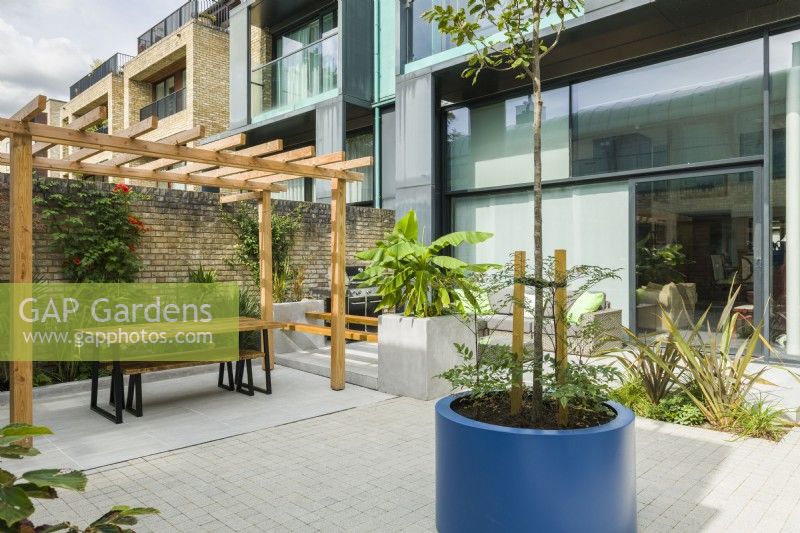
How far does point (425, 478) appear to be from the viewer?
11.5ft

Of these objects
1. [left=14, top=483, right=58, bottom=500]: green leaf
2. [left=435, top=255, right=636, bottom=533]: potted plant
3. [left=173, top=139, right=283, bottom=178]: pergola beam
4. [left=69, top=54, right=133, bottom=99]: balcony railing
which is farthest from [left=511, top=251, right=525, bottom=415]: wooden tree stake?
[left=69, top=54, right=133, bottom=99]: balcony railing

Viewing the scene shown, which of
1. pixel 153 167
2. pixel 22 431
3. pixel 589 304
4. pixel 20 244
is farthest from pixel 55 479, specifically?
pixel 589 304

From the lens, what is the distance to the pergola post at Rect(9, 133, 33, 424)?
409 cm

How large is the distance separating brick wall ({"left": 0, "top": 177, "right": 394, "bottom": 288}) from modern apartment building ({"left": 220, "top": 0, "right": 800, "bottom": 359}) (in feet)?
6.74

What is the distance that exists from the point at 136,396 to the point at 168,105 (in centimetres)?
1434

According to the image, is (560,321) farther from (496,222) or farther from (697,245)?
(496,222)

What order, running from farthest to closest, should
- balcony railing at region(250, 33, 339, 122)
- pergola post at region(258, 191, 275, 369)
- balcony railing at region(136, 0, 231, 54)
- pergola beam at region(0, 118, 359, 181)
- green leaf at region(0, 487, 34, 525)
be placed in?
balcony railing at region(136, 0, 231, 54) → balcony railing at region(250, 33, 339, 122) → pergola post at region(258, 191, 275, 369) → pergola beam at region(0, 118, 359, 181) → green leaf at region(0, 487, 34, 525)

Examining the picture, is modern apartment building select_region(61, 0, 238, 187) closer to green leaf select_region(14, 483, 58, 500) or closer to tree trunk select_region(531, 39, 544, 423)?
tree trunk select_region(531, 39, 544, 423)

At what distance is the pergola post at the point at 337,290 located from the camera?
594 centimetres

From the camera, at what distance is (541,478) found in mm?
2248

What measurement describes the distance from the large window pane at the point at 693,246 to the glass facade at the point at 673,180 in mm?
14

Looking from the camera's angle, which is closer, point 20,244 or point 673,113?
point 20,244

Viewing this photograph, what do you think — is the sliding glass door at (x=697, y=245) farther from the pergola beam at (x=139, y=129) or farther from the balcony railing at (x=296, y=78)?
the balcony railing at (x=296, y=78)

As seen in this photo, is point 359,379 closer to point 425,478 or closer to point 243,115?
point 425,478
